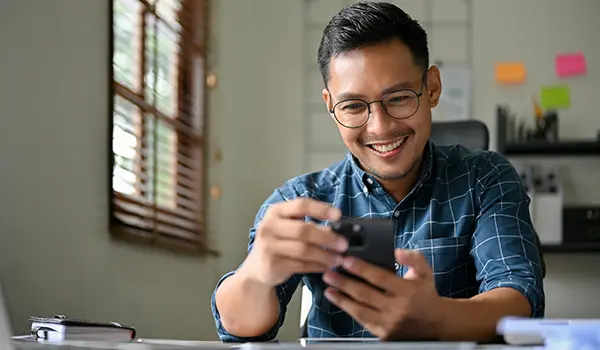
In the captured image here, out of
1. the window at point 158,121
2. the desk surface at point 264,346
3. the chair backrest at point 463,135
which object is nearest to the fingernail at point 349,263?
the desk surface at point 264,346

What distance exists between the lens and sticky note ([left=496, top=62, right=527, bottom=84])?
13.8 feet

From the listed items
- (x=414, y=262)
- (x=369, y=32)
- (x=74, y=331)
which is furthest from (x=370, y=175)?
(x=74, y=331)

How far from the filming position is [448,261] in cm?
161

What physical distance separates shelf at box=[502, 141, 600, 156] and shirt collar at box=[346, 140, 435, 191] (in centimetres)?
241

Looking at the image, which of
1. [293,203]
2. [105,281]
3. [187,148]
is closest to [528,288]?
[293,203]

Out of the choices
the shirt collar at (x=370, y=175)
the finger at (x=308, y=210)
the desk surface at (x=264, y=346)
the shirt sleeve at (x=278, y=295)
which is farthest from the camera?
the shirt collar at (x=370, y=175)

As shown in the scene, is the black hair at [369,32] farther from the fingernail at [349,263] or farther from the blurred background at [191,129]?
the blurred background at [191,129]

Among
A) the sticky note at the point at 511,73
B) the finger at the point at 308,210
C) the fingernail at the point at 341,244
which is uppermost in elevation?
the sticky note at the point at 511,73

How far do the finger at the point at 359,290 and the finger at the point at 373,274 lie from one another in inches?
0.6

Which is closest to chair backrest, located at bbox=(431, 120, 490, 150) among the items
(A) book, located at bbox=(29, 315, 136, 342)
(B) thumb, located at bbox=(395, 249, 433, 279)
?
(B) thumb, located at bbox=(395, 249, 433, 279)

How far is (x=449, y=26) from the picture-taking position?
14.1 feet

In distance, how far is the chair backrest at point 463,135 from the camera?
2.32m

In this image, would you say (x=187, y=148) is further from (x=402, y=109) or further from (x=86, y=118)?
(x=402, y=109)

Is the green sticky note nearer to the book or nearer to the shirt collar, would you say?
the shirt collar
